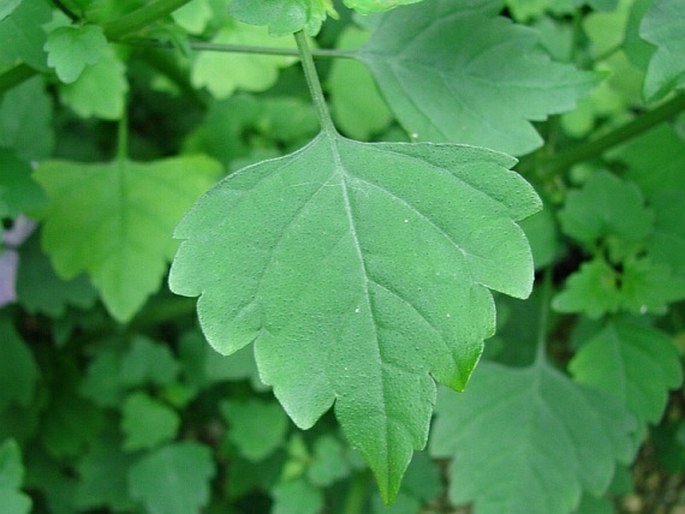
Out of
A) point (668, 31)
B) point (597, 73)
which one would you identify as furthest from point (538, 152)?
point (668, 31)

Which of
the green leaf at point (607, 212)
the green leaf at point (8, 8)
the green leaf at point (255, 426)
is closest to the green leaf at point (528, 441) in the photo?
the green leaf at point (607, 212)

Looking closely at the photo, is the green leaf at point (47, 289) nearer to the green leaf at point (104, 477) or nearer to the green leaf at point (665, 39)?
the green leaf at point (104, 477)

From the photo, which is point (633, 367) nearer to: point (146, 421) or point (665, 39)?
point (665, 39)

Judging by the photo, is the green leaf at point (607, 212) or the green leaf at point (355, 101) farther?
the green leaf at point (355, 101)

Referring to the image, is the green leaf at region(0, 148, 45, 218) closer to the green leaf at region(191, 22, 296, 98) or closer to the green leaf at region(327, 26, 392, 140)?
the green leaf at region(191, 22, 296, 98)

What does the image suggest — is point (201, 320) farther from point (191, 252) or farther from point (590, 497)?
point (590, 497)

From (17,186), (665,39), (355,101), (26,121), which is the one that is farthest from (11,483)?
(665,39)
